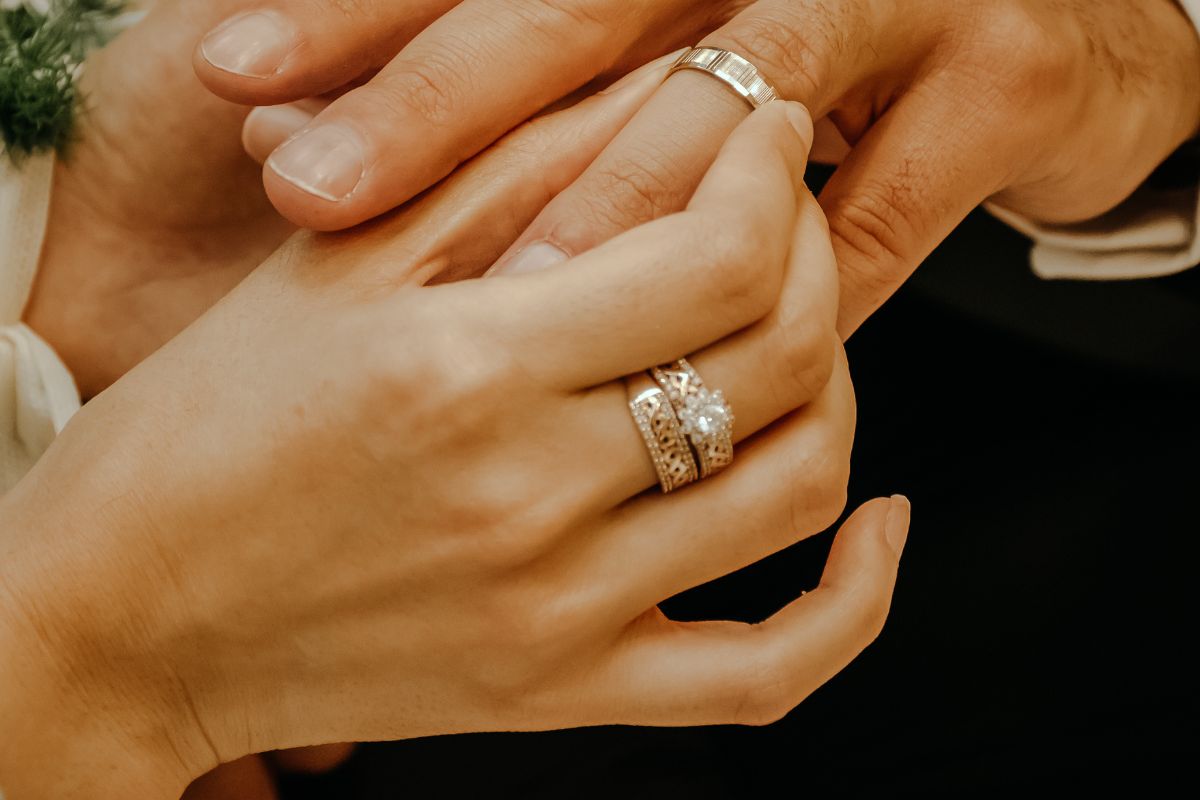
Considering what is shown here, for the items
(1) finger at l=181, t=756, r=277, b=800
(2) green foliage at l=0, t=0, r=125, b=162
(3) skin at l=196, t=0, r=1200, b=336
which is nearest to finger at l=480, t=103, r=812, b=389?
(3) skin at l=196, t=0, r=1200, b=336

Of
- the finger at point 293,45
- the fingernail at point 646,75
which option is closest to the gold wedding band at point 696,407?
the fingernail at point 646,75

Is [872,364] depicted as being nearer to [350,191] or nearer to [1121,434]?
[1121,434]

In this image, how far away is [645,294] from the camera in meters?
0.66

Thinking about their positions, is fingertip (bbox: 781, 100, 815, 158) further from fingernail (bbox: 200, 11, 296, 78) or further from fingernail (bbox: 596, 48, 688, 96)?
fingernail (bbox: 200, 11, 296, 78)

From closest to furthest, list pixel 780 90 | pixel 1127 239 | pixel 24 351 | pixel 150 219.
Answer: pixel 780 90
pixel 24 351
pixel 150 219
pixel 1127 239

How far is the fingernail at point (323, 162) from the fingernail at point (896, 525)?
58 centimetres

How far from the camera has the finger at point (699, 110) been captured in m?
0.77

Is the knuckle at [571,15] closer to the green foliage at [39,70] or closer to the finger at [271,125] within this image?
the finger at [271,125]

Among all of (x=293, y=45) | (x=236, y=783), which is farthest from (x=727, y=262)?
(x=236, y=783)

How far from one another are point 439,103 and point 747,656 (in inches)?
22.7

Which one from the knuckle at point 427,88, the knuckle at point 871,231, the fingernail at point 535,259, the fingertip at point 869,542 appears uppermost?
the knuckle at point 427,88

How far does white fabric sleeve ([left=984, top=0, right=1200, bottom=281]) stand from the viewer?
51.9 inches

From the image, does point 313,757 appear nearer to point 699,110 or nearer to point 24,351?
point 24,351

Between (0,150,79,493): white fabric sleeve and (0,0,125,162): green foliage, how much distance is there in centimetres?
3
